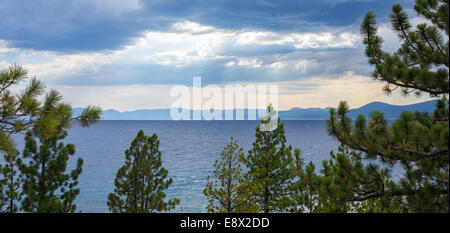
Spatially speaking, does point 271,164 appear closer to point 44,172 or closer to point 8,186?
point 44,172

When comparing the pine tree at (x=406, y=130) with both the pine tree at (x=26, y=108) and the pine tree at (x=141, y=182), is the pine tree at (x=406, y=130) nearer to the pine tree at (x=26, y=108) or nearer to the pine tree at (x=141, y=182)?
the pine tree at (x=26, y=108)

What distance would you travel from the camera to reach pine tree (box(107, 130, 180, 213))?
13984 millimetres

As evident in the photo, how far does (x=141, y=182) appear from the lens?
558 inches

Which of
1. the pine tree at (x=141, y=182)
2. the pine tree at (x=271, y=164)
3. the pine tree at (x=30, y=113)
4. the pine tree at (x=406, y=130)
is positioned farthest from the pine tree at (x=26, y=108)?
the pine tree at (x=271, y=164)

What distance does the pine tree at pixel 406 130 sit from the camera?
486cm

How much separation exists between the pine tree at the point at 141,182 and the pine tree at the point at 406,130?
1031cm

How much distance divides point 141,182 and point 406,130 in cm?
1229


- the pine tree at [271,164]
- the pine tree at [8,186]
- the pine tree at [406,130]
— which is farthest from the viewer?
the pine tree at [271,164]

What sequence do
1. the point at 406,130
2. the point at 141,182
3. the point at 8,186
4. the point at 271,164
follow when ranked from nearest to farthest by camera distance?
the point at 406,130 → the point at 8,186 → the point at 141,182 → the point at 271,164

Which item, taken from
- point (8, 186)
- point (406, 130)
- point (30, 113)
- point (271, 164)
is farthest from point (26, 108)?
point (271, 164)
